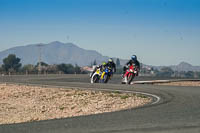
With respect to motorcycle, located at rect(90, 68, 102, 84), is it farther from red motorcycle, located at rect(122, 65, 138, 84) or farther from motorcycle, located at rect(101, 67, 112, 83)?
red motorcycle, located at rect(122, 65, 138, 84)

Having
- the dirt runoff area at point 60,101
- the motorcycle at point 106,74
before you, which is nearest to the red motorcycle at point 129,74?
the motorcycle at point 106,74

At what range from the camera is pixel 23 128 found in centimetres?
662

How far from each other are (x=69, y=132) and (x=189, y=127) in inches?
82.7

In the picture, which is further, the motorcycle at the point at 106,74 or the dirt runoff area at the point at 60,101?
the motorcycle at the point at 106,74

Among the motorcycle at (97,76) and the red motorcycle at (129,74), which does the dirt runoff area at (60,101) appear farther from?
the red motorcycle at (129,74)

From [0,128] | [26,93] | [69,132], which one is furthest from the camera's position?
[26,93]

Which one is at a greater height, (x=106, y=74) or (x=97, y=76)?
(x=106, y=74)

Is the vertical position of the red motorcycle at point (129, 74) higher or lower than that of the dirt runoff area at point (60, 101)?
higher

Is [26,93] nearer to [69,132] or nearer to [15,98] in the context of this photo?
[15,98]

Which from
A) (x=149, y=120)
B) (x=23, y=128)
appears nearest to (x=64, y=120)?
(x=23, y=128)

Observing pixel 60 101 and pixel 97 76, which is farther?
pixel 97 76

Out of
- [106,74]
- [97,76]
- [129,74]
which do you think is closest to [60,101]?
[129,74]

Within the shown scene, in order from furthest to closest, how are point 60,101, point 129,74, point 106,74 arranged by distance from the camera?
point 106,74
point 129,74
point 60,101

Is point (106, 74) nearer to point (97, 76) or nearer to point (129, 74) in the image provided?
point (97, 76)
